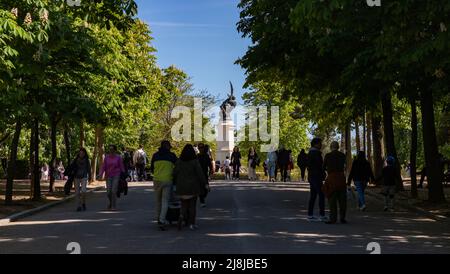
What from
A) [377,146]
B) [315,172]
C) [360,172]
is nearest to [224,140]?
[377,146]

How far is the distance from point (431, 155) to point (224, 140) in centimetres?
3586

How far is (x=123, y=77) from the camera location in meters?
27.0

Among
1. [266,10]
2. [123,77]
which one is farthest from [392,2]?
[123,77]

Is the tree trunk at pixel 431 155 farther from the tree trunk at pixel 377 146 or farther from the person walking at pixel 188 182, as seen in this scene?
the person walking at pixel 188 182

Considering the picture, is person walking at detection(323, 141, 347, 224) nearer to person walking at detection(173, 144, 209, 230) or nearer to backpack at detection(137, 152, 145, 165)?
person walking at detection(173, 144, 209, 230)

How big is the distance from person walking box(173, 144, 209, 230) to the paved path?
1.46 feet

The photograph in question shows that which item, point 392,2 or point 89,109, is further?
point 89,109

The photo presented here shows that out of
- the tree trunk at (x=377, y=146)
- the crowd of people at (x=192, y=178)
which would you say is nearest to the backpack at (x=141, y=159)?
the tree trunk at (x=377, y=146)

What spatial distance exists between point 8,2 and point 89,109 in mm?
9724

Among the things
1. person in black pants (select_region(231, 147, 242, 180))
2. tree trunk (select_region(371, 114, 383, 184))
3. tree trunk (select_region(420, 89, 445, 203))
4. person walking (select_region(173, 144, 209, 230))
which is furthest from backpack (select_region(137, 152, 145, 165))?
person walking (select_region(173, 144, 209, 230))

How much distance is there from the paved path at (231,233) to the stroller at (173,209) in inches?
18.7

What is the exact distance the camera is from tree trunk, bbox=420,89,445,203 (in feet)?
69.6

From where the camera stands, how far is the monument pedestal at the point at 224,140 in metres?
55.6
